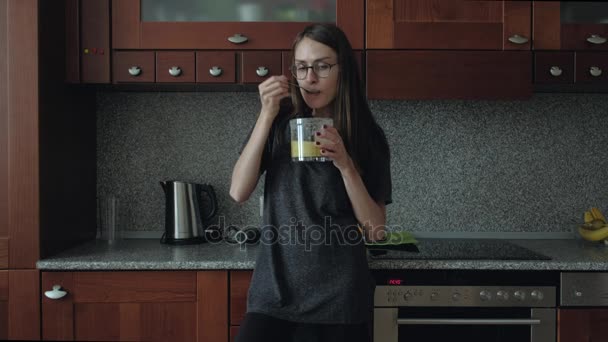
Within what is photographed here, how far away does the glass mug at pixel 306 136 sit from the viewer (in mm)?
1239

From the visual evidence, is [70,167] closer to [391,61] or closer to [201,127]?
[201,127]

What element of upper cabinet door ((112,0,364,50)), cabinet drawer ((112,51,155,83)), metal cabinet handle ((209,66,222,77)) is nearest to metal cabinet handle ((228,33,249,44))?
upper cabinet door ((112,0,364,50))

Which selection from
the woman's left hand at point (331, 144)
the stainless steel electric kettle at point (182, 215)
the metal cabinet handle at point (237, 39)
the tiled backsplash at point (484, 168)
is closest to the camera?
the woman's left hand at point (331, 144)

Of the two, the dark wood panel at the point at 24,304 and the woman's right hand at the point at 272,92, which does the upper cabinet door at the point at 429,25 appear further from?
the dark wood panel at the point at 24,304

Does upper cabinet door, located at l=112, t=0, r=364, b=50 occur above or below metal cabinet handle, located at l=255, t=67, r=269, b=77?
above

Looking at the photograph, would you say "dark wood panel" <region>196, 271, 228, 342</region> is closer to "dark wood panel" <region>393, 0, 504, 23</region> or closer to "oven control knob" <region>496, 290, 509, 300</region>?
"oven control knob" <region>496, 290, 509, 300</region>

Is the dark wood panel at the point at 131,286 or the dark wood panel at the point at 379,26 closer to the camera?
the dark wood panel at the point at 131,286

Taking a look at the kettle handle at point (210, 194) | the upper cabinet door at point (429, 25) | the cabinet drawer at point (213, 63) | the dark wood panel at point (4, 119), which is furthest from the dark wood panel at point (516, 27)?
the dark wood panel at point (4, 119)

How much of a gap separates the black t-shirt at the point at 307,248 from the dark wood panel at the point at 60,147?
0.75 meters

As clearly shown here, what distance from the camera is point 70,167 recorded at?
1.87 meters

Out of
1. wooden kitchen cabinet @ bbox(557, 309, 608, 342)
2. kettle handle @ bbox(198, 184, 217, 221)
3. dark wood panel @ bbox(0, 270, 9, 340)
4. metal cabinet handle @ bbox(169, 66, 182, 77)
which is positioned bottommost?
wooden kitchen cabinet @ bbox(557, 309, 608, 342)

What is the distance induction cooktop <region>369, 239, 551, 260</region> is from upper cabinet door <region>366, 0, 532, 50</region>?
26.6 inches

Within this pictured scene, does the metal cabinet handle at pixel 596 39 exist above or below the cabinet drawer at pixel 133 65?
above

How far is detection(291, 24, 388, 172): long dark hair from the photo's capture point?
1.35 m
